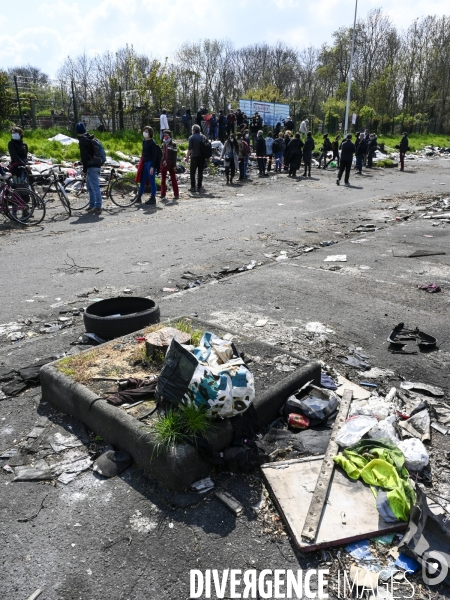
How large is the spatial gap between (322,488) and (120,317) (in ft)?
9.42

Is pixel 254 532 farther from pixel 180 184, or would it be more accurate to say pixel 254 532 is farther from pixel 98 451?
pixel 180 184

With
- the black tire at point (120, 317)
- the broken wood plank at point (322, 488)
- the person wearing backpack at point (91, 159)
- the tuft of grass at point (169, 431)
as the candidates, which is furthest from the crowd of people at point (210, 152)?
the broken wood plank at point (322, 488)

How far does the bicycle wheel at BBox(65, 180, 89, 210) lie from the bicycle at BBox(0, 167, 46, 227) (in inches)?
65.1

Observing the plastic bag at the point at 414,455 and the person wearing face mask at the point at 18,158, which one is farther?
the person wearing face mask at the point at 18,158

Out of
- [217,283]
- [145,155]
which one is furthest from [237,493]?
[145,155]

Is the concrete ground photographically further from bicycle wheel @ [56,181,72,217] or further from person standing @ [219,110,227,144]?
person standing @ [219,110,227,144]

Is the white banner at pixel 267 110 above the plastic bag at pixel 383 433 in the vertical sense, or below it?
above

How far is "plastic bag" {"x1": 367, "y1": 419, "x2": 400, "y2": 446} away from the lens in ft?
11.6

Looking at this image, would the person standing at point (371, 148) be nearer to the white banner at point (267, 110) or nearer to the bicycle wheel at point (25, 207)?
the white banner at point (267, 110)

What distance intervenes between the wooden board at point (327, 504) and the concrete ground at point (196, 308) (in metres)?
0.10

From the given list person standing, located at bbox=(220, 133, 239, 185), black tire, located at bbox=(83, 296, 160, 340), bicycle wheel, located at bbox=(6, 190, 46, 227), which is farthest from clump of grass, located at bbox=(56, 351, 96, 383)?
person standing, located at bbox=(220, 133, 239, 185)

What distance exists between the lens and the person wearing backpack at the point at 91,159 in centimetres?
1219

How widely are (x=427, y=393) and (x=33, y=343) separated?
410cm

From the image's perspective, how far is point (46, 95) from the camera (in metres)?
25.5
